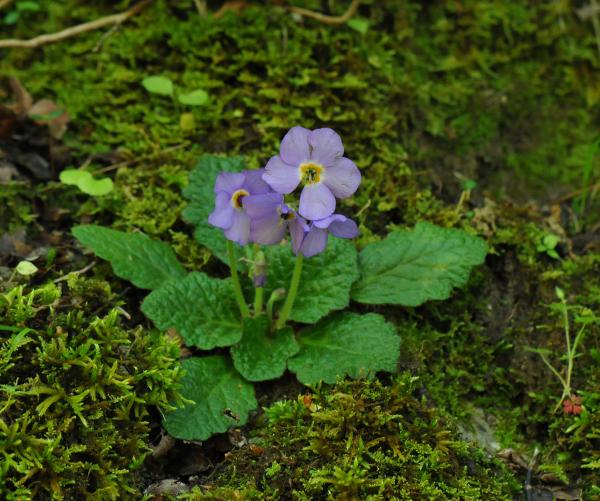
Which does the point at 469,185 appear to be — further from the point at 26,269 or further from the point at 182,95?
the point at 26,269

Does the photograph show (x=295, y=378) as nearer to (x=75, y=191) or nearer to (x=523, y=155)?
(x=75, y=191)

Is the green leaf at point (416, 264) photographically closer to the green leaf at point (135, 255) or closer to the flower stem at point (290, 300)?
the flower stem at point (290, 300)

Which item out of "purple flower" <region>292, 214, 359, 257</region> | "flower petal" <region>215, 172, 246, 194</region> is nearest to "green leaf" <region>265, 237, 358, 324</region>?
"purple flower" <region>292, 214, 359, 257</region>

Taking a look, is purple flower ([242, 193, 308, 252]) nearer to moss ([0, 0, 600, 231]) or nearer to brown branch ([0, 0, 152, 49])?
moss ([0, 0, 600, 231])

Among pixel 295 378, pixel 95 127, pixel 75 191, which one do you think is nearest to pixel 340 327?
pixel 295 378

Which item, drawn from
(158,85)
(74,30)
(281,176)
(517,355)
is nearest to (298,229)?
(281,176)

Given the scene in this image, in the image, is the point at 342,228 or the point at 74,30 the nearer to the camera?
the point at 342,228
